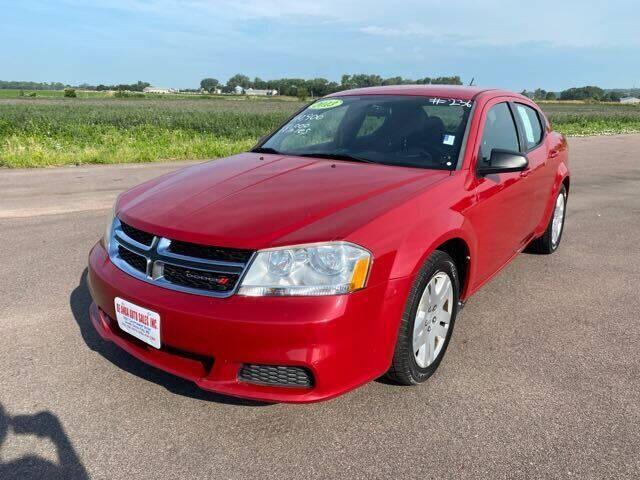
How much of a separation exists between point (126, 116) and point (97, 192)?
21672mm

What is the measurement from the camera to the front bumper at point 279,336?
2.22 meters

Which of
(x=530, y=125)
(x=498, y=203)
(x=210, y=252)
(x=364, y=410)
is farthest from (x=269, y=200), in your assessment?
(x=530, y=125)

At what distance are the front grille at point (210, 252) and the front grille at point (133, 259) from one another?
0.70ft

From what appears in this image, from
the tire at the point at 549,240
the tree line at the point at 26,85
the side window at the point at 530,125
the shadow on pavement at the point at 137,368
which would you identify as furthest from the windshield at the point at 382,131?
the tree line at the point at 26,85

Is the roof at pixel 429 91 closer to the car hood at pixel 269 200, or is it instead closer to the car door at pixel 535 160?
the car door at pixel 535 160

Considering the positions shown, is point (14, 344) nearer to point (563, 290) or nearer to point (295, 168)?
point (295, 168)

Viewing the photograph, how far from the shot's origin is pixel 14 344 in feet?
10.7

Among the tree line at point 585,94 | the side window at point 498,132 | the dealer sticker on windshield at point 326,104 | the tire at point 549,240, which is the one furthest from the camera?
the tree line at point 585,94

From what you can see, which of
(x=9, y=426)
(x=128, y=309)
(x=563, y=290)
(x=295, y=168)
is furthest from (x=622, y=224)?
(x=9, y=426)

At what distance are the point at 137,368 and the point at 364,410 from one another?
130 cm

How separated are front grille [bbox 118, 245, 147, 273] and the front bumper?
0.12 meters

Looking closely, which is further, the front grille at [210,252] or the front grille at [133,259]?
the front grille at [133,259]

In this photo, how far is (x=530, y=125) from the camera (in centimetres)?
476

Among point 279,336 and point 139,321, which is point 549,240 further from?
point 139,321
